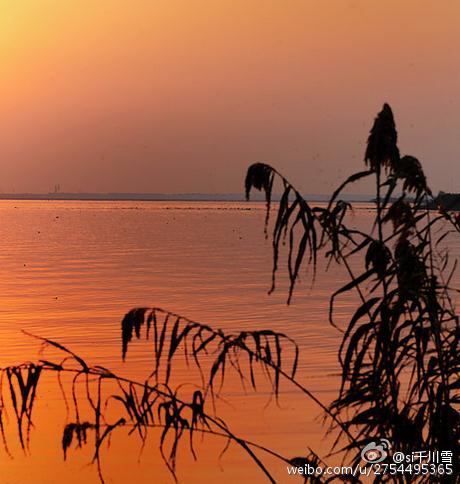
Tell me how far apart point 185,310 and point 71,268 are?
18.7 meters

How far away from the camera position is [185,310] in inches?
1070

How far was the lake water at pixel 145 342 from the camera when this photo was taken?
11.4 metres

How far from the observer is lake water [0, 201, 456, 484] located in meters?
11.4

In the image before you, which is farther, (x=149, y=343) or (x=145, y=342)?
(x=145, y=342)

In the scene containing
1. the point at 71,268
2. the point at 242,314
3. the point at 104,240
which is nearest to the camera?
the point at 242,314

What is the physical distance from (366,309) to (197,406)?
94 cm

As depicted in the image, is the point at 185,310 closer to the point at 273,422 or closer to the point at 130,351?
the point at 130,351

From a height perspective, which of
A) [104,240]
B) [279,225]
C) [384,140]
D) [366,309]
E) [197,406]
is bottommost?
[104,240]

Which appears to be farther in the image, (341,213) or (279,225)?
(341,213)

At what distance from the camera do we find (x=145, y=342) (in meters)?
19.5

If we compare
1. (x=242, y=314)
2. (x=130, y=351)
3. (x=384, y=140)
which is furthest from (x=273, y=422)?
(x=242, y=314)

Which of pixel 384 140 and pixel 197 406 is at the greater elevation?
pixel 384 140

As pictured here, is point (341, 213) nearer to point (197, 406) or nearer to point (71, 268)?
point (197, 406)

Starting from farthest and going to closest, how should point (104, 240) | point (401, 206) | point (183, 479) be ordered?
point (104, 240)
point (183, 479)
point (401, 206)
